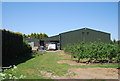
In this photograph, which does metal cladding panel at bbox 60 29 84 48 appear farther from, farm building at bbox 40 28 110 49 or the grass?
the grass

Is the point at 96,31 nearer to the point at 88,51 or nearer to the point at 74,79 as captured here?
the point at 88,51

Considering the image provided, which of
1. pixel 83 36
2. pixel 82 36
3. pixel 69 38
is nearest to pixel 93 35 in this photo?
pixel 83 36

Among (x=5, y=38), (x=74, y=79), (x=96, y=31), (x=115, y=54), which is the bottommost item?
(x=74, y=79)

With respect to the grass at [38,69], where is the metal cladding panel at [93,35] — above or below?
above

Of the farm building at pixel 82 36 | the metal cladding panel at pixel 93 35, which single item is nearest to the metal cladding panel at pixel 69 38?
the farm building at pixel 82 36

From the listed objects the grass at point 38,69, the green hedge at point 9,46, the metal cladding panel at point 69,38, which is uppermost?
the metal cladding panel at point 69,38

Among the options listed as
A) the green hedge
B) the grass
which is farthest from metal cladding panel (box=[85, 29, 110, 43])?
the grass

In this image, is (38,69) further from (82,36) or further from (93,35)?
(93,35)

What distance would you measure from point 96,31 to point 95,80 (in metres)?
27.6

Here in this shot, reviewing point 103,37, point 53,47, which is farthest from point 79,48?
point 103,37

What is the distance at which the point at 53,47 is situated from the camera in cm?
3166

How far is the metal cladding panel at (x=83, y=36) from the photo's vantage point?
32.1m

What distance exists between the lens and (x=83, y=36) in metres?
32.2

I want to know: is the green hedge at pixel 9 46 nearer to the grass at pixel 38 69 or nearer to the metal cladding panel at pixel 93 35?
the grass at pixel 38 69
